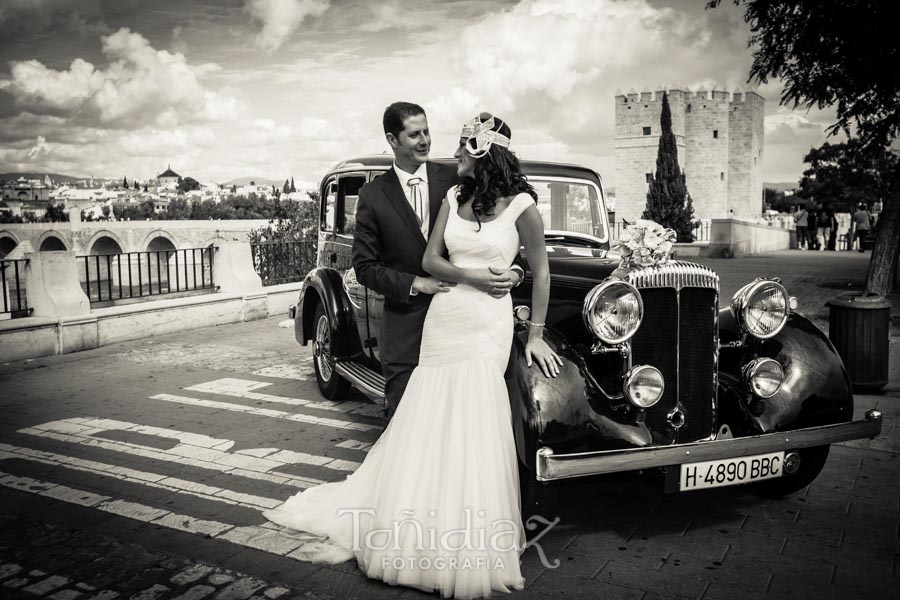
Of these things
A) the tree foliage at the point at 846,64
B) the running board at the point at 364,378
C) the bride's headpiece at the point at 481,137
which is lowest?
the running board at the point at 364,378

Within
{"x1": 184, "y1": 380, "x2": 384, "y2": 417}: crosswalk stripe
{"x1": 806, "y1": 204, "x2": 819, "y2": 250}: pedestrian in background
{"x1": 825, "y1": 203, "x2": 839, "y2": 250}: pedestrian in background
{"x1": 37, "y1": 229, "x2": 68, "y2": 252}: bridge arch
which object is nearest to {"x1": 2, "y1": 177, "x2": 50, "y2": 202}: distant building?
{"x1": 37, "y1": 229, "x2": 68, "y2": 252}: bridge arch

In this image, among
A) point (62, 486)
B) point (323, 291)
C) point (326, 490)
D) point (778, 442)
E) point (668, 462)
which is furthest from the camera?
point (323, 291)

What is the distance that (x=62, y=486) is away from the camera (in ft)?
15.5

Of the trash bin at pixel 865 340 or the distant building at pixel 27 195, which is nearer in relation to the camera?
the trash bin at pixel 865 340

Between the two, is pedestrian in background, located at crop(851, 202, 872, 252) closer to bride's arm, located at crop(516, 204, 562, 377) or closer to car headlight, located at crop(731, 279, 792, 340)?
car headlight, located at crop(731, 279, 792, 340)

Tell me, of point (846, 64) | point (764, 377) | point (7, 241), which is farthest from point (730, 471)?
point (7, 241)

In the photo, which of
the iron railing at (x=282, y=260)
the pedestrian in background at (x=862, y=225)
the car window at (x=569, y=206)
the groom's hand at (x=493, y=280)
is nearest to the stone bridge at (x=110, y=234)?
the pedestrian in background at (x=862, y=225)

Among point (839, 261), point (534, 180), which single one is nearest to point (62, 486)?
point (534, 180)

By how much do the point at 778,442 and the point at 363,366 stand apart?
3353 millimetres

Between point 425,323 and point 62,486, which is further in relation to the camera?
point 62,486

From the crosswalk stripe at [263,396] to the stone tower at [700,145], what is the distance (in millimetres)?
57635

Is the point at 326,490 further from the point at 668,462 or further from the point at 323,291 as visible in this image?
the point at 323,291

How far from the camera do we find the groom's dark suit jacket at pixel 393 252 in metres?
3.81

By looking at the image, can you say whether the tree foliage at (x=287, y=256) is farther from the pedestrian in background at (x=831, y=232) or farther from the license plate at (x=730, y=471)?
the pedestrian in background at (x=831, y=232)
